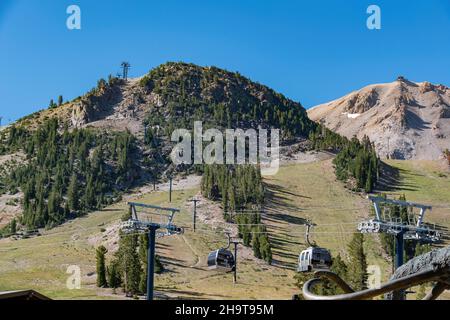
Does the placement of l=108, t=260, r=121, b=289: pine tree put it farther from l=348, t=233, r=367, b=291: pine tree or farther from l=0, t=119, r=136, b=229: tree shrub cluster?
l=0, t=119, r=136, b=229: tree shrub cluster

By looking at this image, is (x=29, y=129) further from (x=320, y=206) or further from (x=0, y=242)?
(x=320, y=206)

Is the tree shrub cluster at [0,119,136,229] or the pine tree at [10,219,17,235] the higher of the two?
the tree shrub cluster at [0,119,136,229]

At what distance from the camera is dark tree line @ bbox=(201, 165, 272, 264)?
260 feet

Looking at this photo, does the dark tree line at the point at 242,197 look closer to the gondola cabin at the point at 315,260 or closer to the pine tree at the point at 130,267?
the pine tree at the point at 130,267

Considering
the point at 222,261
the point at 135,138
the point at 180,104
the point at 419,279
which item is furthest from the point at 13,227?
the point at 419,279

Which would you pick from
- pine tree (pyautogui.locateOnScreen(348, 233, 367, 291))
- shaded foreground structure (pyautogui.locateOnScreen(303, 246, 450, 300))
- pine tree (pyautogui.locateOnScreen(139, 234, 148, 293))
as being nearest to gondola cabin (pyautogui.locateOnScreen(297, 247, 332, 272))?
pine tree (pyautogui.locateOnScreen(348, 233, 367, 291))

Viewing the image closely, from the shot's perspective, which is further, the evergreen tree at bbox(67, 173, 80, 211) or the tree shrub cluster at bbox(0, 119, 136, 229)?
the evergreen tree at bbox(67, 173, 80, 211)

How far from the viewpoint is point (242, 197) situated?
98.6m

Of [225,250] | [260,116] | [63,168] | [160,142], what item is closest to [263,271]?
[225,250]

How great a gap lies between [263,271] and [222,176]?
114 ft

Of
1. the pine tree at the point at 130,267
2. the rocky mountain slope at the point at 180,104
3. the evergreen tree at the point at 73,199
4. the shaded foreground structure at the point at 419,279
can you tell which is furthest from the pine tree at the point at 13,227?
the shaded foreground structure at the point at 419,279

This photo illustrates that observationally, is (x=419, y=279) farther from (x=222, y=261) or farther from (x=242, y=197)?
(x=242, y=197)

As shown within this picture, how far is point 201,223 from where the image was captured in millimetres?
89625
